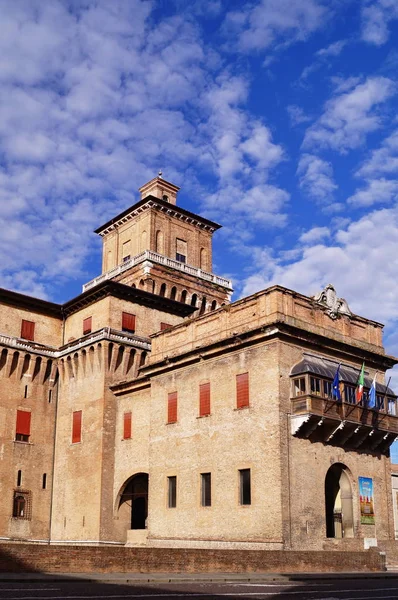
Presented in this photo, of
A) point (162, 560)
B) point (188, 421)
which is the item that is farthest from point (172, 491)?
point (162, 560)

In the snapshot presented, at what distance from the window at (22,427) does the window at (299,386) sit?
20762mm

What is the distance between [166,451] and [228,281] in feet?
75.6

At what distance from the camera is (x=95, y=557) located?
811 inches

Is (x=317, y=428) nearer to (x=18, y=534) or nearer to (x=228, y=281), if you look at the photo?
(x=18, y=534)

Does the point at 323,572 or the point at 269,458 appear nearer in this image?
the point at 323,572

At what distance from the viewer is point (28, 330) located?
153 feet

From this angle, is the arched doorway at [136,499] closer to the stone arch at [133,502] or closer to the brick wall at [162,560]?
the stone arch at [133,502]

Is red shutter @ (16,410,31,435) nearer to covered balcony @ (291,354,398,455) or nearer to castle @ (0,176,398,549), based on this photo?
castle @ (0,176,398,549)

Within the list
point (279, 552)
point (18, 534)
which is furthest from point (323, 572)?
point (18, 534)

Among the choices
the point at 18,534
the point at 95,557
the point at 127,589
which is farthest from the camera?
the point at 18,534

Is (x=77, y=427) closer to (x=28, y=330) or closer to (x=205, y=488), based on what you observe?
(x=28, y=330)

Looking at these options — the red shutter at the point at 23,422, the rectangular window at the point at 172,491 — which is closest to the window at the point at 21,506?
the red shutter at the point at 23,422

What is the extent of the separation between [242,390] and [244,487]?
4672 millimetres

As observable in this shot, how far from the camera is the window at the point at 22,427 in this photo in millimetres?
44625
